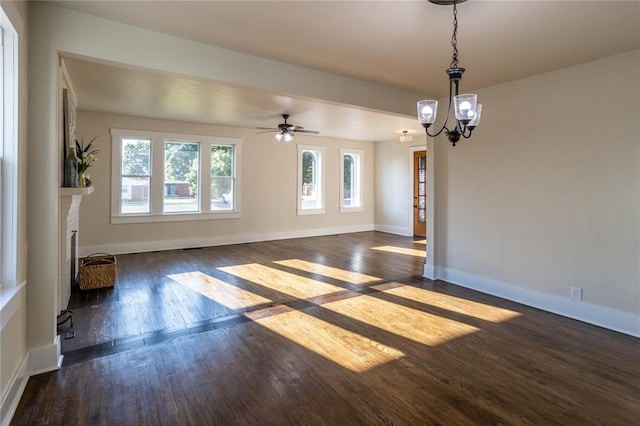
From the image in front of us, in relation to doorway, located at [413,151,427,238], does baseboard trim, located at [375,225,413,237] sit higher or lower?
lower

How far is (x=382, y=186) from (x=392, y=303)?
6.27m

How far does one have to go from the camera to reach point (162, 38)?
9.62 feet

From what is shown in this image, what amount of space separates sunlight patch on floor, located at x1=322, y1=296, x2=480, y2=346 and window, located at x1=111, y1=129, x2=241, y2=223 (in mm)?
4519

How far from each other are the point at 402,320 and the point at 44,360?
293cm

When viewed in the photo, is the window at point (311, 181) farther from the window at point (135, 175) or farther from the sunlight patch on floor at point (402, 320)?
the sunlight patch on floor at point (402, 320)

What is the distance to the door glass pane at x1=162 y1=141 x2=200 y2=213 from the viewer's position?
7.00 m

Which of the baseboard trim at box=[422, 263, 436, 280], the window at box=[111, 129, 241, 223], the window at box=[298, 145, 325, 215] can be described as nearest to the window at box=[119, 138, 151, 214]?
the window at box=[111, 129, 241, 223]

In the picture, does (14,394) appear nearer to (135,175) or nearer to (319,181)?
(135,175)

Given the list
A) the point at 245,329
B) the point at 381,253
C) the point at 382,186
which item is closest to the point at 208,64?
the point at 245,329

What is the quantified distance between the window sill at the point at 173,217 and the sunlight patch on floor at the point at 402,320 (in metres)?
4.38

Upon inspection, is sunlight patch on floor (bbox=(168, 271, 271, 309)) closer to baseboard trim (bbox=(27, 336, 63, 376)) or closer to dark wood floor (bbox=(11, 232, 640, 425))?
dark wood floor (bbox=(11, 232, 640, 425))

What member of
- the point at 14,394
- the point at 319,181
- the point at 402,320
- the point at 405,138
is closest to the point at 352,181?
the point at 319,181

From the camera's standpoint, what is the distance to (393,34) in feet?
9.27

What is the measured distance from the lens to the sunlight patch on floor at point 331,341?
2660mm
